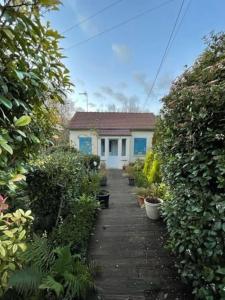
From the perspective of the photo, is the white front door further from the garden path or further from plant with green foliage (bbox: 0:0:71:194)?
plant with green foliage (bbox: 0:0:71:194)

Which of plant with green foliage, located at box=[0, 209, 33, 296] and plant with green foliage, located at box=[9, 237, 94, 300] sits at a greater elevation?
plant with green foliage, located at box=[0, 209, 33, 296]

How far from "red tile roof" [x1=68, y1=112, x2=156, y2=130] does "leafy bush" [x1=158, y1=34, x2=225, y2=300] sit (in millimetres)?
13352

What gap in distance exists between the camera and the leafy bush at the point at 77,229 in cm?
345

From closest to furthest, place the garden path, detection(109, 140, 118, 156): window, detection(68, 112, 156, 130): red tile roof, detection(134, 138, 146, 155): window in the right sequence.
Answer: the garden path, detection(134, 138, 146, 155): window, detection(109, 140, 118, 156): window, detection(68, 112, 156, 130): red tile roof

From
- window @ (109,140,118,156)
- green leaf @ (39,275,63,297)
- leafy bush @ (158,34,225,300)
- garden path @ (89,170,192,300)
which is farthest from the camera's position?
window @ (109,140,118,156)

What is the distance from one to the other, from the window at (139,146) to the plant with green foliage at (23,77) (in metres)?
14.3

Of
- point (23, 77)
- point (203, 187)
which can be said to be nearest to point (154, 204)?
point (203, 187)

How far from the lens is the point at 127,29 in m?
8.36

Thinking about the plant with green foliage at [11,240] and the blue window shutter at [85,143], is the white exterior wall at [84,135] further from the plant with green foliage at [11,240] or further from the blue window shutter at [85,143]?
the plant with green foliage at [11,240]

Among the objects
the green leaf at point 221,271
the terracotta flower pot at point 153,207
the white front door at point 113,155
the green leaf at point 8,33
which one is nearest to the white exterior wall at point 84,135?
the white front door at point 113,155

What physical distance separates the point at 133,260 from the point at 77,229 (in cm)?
103

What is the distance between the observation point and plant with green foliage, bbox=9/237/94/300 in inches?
88.2

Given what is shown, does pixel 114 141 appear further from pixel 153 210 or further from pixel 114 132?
pixel 153 210

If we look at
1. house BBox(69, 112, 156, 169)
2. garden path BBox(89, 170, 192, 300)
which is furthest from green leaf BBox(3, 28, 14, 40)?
house BBox(69, 112, 156, 169)
